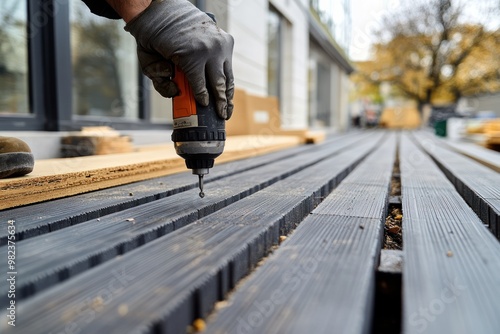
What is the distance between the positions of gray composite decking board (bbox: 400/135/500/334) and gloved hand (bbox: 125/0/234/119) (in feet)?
2.23

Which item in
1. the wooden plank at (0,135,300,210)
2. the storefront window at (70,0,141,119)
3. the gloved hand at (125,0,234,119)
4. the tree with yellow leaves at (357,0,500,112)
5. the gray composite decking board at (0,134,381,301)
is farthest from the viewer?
the tree with yellow leaves at (357,0,500,112)

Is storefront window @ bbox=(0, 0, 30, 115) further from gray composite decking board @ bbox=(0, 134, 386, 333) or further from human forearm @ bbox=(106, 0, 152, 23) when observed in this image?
gray composite decking board @ bbox=(0, 134, 386, 333)

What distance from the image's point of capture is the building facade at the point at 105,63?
281 cm

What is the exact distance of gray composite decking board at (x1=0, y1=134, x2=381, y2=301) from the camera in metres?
0.70

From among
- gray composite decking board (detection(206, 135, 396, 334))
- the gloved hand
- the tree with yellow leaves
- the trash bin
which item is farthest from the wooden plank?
the tree with yellow leaves

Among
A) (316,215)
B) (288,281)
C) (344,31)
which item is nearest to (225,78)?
(316,215)

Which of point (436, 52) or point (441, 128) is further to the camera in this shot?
point (436, 52)

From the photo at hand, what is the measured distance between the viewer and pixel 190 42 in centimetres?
114

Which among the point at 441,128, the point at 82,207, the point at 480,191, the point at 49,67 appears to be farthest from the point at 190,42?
the point at 441,128

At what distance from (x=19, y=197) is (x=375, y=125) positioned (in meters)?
24.3

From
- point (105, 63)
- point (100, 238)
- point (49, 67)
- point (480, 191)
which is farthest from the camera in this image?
point (105, 63)

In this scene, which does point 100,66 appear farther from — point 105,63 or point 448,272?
point 448,272

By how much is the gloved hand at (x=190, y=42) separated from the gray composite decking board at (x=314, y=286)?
0.50 meters

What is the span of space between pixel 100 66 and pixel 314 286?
763cm
